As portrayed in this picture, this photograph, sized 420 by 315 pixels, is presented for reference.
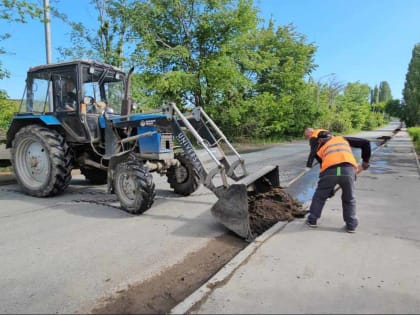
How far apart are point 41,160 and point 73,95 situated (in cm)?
172

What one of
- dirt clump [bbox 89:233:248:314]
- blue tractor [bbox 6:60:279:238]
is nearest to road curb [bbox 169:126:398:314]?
dirt clump [bbox 89:233:248:314]

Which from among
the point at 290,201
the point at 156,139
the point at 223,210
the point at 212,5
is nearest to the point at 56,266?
the point at 223,210

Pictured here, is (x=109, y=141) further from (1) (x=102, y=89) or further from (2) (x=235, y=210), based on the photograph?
(2) (x=235, y=210)

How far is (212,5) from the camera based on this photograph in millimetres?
22109

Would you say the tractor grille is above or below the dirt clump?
above

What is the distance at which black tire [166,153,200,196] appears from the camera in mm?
7404

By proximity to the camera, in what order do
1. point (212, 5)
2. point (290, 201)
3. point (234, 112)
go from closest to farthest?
point (290, 201), point (212, 5), point (234, 112)

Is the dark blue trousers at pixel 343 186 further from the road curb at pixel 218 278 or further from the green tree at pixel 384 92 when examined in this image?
the green tree at pixel 384 92

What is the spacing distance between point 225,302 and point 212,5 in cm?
2198

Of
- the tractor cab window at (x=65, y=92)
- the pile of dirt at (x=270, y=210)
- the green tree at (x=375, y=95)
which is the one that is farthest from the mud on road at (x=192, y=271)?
the green tree at (x=375, y=95)

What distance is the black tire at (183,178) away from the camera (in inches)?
292

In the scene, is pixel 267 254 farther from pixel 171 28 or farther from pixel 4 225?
pixel 171 28

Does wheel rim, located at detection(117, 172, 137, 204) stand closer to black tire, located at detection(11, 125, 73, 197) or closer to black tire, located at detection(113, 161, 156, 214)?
black tire, located at detection(113, 161, 156, 214)

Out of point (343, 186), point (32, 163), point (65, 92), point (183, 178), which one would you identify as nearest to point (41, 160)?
point (32, 163)
